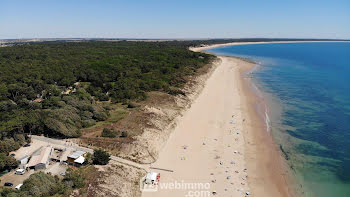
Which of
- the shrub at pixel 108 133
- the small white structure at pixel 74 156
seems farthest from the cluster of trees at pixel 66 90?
the small white structure at pixel 74 156

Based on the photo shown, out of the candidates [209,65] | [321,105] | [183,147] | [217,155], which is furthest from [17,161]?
[209,65]

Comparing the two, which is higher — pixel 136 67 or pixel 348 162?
pixel 136 67

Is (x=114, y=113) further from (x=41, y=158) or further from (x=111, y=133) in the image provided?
(x=41, y=158)

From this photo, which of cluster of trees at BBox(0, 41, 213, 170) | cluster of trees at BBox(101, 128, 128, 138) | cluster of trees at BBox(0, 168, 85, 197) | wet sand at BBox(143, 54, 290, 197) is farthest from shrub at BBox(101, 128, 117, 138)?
cluster of trees at BBox(0, 168, 85, 197)

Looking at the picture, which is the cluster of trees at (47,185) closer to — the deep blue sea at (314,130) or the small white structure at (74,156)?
the small white structure at (74,156)

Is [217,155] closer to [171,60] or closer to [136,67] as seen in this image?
[136,67]

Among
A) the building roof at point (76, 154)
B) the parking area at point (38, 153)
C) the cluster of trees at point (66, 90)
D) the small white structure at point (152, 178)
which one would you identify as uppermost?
the cluster of trees at point (66, 90)

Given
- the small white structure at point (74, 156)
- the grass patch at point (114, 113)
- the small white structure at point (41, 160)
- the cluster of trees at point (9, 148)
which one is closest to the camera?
the cluster of trees at point (9, 148)
